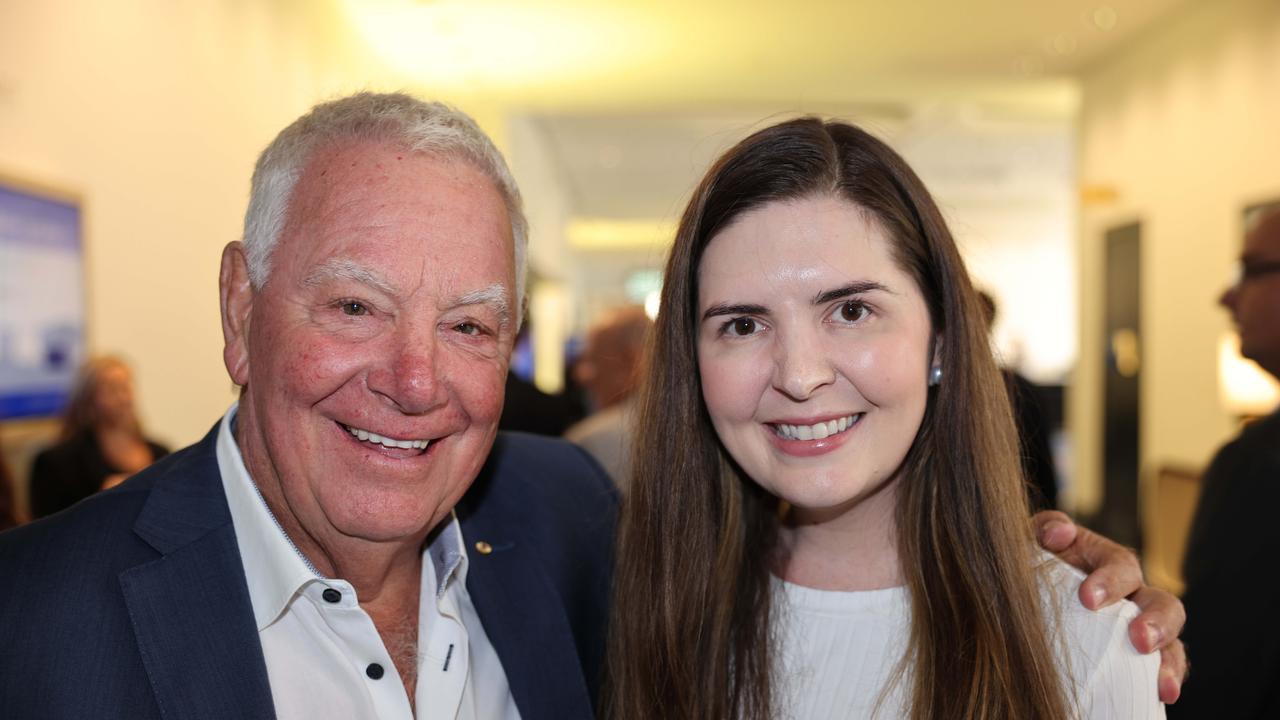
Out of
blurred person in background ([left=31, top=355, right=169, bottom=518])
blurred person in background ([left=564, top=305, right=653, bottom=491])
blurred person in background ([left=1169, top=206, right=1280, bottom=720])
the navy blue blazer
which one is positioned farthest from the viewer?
blurred person in background ([left=564, top=305, right=653, bottom=491])

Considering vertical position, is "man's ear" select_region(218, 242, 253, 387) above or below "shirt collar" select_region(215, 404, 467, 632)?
above

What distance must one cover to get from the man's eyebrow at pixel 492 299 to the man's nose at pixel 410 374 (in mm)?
71

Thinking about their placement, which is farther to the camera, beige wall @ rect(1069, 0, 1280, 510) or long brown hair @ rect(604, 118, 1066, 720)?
beige wall @ rect(1069, 0, 1280, 510)

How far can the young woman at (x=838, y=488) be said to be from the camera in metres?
1.51

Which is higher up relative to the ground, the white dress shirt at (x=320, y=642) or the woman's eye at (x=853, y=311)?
the woman's eye at (x=853, y=311)

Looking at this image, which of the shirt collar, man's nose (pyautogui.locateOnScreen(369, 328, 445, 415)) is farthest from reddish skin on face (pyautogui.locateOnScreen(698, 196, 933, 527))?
the shirt collar

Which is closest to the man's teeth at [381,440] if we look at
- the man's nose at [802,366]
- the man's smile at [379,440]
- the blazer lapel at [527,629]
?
the man's smile at [379,440]

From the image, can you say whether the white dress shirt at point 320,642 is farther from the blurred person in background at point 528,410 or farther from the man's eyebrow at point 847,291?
the blurred person in background at point 528,410

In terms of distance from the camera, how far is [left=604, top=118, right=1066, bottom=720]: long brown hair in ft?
5.04

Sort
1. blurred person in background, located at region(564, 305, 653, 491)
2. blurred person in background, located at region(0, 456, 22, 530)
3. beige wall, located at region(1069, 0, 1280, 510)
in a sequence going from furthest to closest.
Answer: beige wall, located at region(1069, 0, 1280, 510)
blurred person in background, located at region(564, 305, 653, 491)
blurred person in background, located at region(0, 456, 22, 530)

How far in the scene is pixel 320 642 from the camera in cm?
152

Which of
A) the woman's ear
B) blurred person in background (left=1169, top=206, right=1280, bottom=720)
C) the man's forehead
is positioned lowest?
blurred person in background (left=1169, top=206, right=1280, bottom=720)

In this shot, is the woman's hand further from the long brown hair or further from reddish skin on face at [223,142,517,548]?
reddish skin on face at [223,142,517,548]

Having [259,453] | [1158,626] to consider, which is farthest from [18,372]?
[1158,626]
